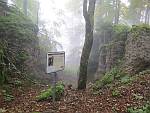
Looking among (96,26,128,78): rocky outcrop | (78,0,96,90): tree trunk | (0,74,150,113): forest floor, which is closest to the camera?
(0,74,150,113): forest floor

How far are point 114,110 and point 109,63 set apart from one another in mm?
11975

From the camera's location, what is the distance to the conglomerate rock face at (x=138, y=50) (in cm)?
1480

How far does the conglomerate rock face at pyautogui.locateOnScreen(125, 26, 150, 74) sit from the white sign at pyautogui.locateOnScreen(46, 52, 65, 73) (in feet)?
22.5

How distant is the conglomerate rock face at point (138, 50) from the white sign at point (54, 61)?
6869 millimetres

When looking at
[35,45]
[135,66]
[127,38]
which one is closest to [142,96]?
[135,66]

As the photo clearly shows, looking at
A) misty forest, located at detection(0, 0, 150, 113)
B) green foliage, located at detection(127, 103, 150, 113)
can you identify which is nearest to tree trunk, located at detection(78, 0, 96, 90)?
misty forest, located at detection(0, 0, 150, 113)

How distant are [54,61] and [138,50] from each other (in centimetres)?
916

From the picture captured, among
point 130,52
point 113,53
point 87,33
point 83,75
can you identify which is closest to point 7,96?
point 83,75

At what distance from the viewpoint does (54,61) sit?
8227 mm

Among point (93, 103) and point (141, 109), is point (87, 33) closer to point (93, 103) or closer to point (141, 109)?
point (93, 103)

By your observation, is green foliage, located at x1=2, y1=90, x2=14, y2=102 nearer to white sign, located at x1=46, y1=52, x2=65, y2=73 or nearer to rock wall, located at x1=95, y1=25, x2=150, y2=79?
white sign, located at x1=46, y1=52, x2=65, y2=73

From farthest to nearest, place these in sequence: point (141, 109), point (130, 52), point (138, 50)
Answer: point (130, 52)
point (138, 50)
point (141, 109)

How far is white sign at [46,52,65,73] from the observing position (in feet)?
26.1

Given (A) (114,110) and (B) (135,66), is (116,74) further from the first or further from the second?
(A) (114,110)
